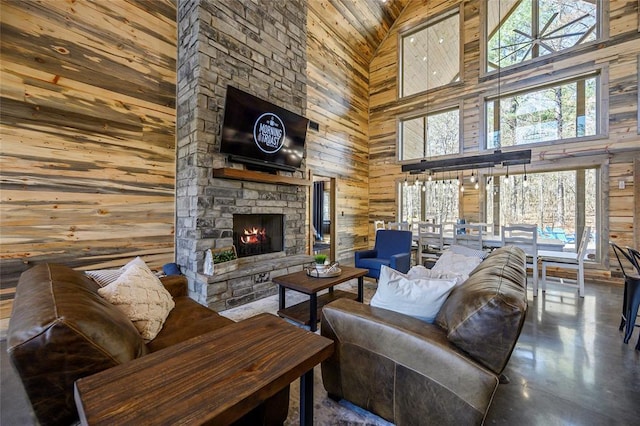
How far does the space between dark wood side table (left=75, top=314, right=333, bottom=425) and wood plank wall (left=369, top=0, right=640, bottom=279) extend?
19.3 ft

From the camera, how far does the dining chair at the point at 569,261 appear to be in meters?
3.78

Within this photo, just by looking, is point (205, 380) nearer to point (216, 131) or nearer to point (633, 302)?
point (216, 131)

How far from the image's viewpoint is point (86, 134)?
2908mm

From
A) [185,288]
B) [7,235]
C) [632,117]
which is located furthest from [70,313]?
[632,117]

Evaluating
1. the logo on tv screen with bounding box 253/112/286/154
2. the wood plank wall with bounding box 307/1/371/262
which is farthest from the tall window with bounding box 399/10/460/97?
the logo on tv screen with bounding box 253/112/286/154

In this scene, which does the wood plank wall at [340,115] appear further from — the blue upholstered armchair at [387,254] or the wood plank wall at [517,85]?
the blue upholstered armchair at [387,254]

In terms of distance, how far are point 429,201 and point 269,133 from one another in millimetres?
4487

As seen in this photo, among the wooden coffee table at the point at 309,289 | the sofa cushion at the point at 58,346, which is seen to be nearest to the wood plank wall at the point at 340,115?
the wooden coffee table at the point at 309,289

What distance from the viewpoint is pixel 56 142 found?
2.73 m

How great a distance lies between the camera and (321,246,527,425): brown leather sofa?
1.20 m

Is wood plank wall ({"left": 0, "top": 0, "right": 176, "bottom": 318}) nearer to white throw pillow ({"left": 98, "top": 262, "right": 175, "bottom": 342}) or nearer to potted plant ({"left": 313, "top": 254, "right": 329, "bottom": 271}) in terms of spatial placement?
white throw pillow ({"left": 98, "top": 262, "right": 175, "bottom": 342})

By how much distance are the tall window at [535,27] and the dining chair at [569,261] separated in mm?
Result: 3722

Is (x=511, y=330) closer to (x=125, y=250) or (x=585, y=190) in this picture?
(x=125, y=250)

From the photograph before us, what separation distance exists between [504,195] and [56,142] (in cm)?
720
